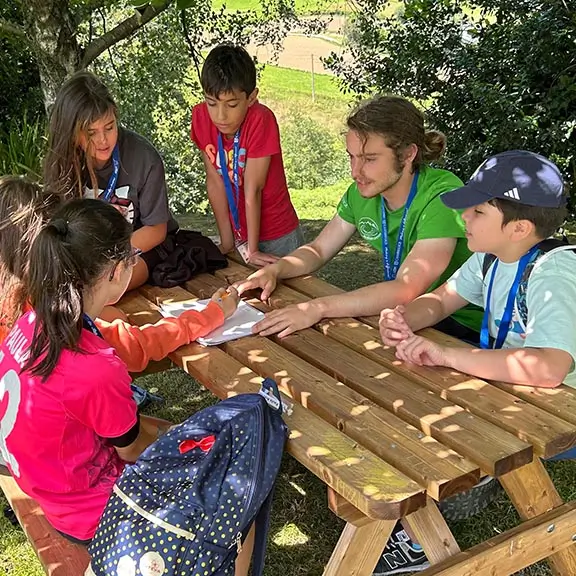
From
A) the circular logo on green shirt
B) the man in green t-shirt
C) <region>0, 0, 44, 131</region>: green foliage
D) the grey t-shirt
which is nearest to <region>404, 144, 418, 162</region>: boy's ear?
the man in green t-shirt

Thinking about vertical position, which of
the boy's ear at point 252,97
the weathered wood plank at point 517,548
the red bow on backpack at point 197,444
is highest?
the boy's ear at point 252,97

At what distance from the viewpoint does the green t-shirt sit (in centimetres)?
286

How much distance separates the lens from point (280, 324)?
8.87ft

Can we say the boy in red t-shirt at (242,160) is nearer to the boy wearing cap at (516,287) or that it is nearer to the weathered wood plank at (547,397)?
the boy wearing cap at (516,287)

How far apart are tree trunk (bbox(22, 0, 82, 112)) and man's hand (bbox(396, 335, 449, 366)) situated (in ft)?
10.3

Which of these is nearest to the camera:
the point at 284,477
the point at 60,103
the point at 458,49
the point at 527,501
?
the point at 527,501

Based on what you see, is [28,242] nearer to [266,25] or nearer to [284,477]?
[284,477]

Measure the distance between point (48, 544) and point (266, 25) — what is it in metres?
9.58

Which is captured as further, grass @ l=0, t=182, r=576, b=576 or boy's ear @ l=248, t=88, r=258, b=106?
boy's ear @ l=248, t=88, r=258, b=106

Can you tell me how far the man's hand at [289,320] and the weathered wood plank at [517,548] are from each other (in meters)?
0.99

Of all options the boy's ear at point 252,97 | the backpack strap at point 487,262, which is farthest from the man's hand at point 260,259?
the backpack strap at point 487,262

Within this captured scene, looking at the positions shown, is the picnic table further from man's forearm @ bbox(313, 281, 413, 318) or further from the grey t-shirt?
the grey t-shirt

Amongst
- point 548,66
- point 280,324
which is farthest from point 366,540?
point 548,66

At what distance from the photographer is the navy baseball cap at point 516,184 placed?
2309 millimetres
